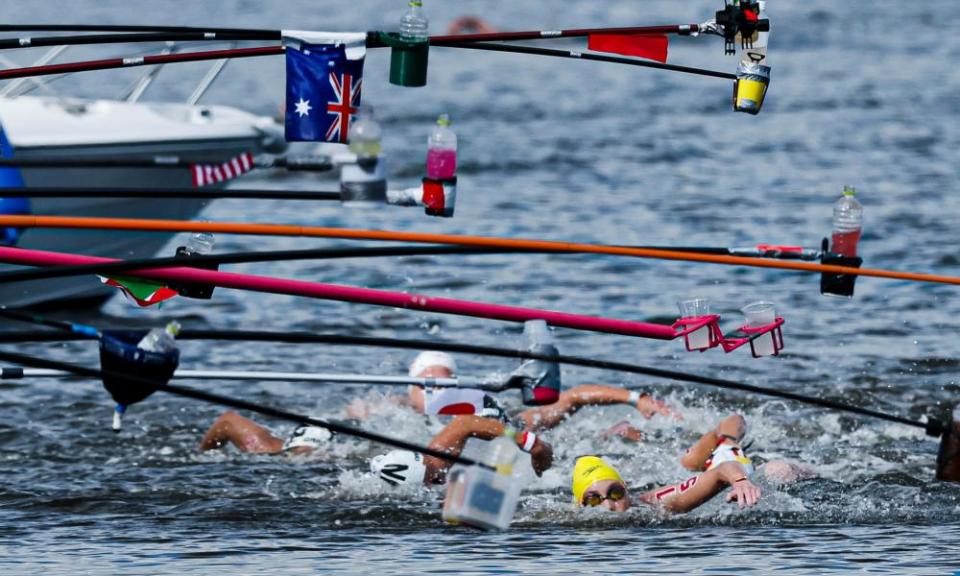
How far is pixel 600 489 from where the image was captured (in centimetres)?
1076

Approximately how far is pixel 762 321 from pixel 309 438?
13.4ft

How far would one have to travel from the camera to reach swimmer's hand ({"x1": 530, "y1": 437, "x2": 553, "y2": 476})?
11.5 metres

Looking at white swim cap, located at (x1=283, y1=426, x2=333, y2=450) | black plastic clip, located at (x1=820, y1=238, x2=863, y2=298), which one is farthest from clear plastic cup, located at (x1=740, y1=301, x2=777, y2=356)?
white swim cap, located at (x1=283, y1=426, x2=333, y2=450)

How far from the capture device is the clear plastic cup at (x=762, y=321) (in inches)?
372

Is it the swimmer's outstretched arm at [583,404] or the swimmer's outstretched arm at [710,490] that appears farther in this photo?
the swimmer's outstretched arm at [583,404]

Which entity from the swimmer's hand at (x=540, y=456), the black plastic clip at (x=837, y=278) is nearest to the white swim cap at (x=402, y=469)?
the swimmer's hand at (x=540, y=456)

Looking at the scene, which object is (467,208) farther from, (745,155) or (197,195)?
(197,195)

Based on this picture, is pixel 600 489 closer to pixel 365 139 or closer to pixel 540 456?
pixel 540 456

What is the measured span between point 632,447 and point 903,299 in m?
5.29

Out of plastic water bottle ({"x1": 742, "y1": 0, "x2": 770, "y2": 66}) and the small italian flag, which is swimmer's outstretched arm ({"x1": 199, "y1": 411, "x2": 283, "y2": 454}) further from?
plastic water bottle ({"x1": 742, "y1": 0, "x2": 770, "y2": 66})

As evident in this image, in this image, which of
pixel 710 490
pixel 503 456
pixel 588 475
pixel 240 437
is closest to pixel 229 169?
pixel 240 437

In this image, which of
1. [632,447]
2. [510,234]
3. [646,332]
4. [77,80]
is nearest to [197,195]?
[646,332]

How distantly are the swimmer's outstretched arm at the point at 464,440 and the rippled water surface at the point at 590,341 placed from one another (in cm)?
17

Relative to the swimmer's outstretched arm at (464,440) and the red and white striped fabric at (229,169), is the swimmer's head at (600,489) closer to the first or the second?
the swimmer's outstretched arm at (464,440)
